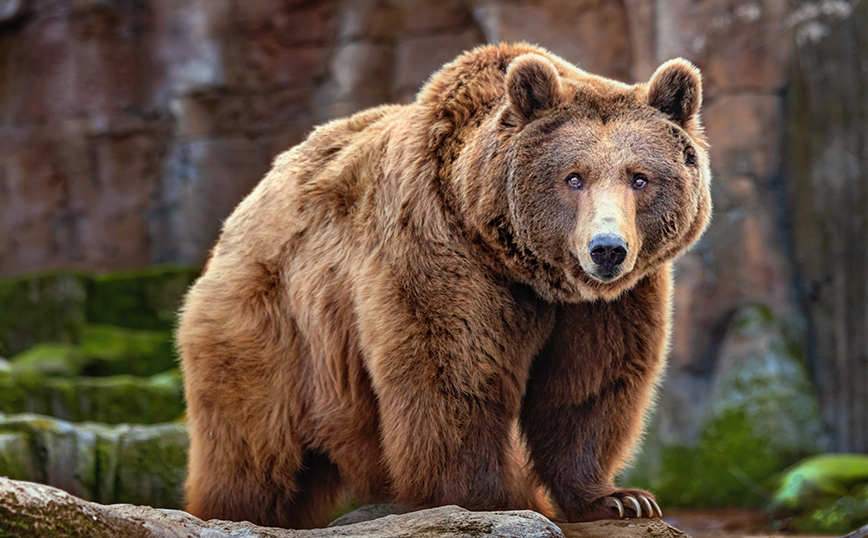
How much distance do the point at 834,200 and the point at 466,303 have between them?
7199mm

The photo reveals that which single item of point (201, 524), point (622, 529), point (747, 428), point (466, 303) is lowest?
point (747, 428)

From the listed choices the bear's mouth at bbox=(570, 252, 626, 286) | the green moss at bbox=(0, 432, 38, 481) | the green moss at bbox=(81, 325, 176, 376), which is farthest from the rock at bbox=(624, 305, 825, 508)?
the bear's mouth at bbox=(570, 252, 626, 286)

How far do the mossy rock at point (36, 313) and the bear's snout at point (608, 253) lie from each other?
9.40m

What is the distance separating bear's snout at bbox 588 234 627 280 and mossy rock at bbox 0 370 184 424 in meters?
5.57

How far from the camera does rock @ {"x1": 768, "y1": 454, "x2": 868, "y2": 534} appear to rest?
7.76 meters

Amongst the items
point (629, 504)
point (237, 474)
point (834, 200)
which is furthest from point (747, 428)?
point (237, 474)

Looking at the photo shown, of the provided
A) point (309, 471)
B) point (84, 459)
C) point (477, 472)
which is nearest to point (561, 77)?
point (477, 472)

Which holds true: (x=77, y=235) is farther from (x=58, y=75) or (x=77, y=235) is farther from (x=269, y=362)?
(x=269, y=362)

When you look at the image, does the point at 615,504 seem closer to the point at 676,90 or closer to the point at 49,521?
the point at 676,90

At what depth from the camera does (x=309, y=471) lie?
4.31m

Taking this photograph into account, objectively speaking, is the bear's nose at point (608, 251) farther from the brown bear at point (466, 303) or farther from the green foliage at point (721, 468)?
the green foliage at point (721, 468)

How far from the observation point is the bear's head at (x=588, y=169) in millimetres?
3398

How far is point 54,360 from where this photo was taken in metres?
10.2

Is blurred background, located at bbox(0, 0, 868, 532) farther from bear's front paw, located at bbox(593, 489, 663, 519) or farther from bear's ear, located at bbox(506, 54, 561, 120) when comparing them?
bear's ear, located at bbox(506, 54, 561, 120)
